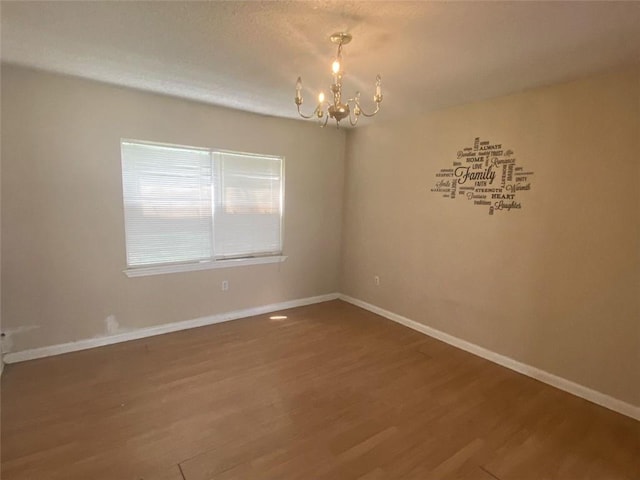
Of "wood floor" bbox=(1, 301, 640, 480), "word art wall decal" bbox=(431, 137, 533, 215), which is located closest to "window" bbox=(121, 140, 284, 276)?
"wood floor" bbox=(1, 301, 640, 480)

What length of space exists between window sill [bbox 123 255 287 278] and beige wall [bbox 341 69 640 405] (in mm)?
1616

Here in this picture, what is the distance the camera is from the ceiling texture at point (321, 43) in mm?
1678

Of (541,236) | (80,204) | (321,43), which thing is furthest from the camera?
(80,204)

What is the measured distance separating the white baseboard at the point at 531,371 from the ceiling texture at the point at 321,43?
239 centimetres

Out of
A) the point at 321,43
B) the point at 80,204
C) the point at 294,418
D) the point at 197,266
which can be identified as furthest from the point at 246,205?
the point at 294,418

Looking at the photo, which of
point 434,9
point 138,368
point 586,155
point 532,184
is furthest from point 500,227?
point 138,368

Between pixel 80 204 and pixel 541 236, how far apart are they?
159 inches

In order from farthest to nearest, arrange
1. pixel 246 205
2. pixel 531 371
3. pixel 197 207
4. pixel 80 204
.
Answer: pixel 246 205
pixel 197 207
pixel 80 204
pixel 531 371

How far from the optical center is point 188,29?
6.27 ft

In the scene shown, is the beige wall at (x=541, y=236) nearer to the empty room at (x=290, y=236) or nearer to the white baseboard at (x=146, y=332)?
the empty room at (x=290, y=236)

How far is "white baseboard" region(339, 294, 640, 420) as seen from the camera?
2.41m

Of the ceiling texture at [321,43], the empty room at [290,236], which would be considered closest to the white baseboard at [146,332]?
the empty room at [290,236]

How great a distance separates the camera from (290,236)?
14.2 ft

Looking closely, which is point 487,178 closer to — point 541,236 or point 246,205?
point 541,236
